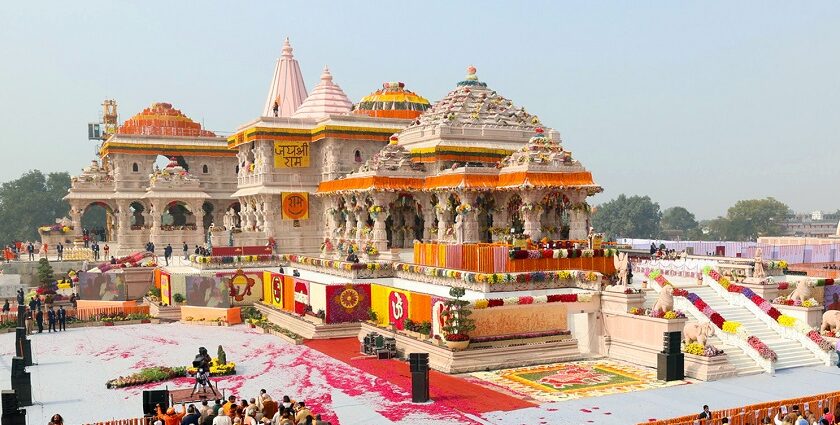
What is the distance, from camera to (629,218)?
129250 mm

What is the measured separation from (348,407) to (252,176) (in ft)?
102

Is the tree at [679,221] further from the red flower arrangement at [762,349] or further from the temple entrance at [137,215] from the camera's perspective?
the red flower arrangement at [762,349]

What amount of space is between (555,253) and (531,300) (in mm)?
3517

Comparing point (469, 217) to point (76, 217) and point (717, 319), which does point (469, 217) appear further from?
point (76, 217)

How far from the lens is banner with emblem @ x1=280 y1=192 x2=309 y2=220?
150 feet

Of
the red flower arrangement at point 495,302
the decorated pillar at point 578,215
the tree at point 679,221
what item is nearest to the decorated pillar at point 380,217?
the decorated pillar at point 578,215

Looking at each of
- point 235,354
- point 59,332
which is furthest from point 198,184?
point 235,354

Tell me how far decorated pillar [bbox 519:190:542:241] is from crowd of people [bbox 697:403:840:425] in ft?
57.7

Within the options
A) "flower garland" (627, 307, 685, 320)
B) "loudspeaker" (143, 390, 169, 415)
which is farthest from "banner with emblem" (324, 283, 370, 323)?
"loudspeaker" (143, 390, 169, 415)

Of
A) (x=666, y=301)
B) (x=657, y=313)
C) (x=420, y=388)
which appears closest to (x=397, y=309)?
(x=420, y=388)

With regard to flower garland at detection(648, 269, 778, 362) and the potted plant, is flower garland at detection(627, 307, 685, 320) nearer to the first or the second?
flower garland at detection(648, 269, 778, 362)

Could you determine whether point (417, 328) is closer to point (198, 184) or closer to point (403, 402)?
point (403, 402)

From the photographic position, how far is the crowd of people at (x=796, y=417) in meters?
15.2

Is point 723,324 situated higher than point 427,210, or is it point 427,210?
point 427,210
